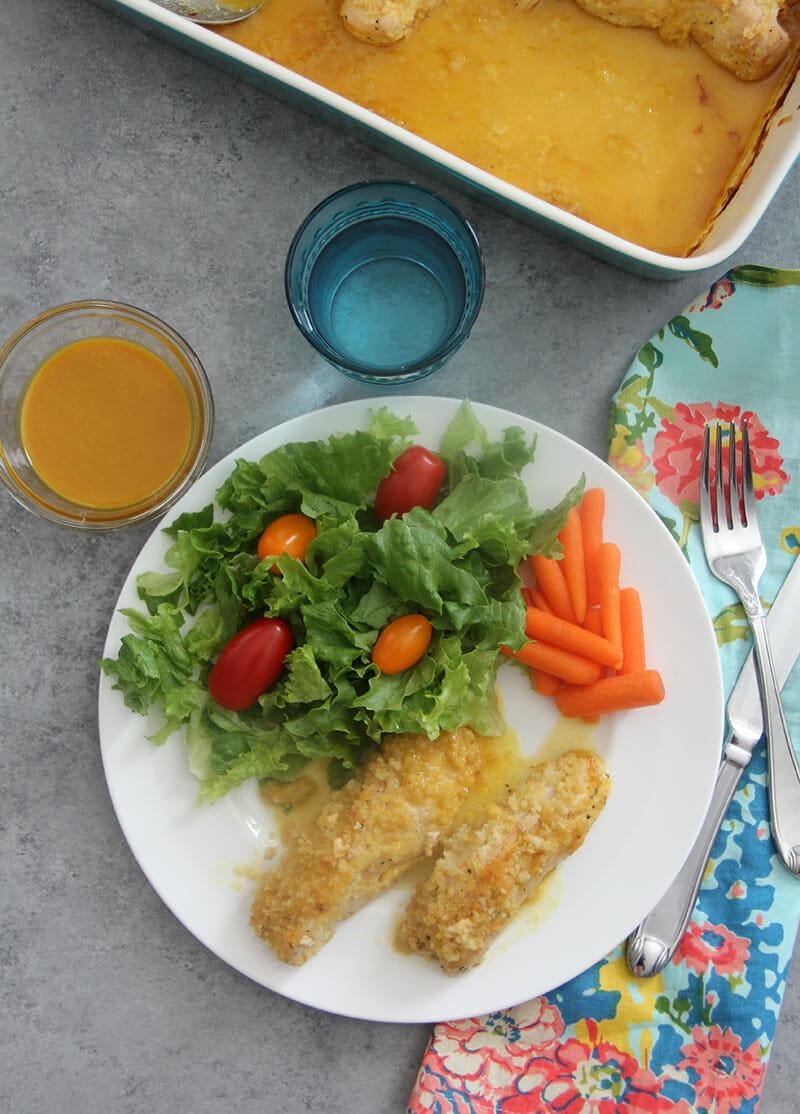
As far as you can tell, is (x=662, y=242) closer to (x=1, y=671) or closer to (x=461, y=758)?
(x=461, y=758)

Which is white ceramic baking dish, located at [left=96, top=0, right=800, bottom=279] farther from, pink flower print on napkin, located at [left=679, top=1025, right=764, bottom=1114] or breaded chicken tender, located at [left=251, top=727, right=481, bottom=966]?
pink flower print on napkin, located at [left=679, top=1025, right=764, bottom=1114]

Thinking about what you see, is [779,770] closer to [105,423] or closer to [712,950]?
[712,950]

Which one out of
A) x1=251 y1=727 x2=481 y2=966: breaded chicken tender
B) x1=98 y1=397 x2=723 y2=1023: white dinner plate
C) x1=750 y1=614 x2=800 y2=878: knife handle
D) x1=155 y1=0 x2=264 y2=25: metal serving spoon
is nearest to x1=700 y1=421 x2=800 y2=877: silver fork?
x1=750 y1=614 x2=800 y2=878: knife handle

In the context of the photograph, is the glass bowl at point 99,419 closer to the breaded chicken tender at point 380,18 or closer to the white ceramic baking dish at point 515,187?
the white ceramic baking dish at point 515,187

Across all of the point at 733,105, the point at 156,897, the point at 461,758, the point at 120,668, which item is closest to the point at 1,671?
the point at 120,668

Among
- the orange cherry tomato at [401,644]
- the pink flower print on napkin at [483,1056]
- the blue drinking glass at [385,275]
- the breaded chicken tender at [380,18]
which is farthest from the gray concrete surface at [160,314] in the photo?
the orange cherry tomato at [401,644]

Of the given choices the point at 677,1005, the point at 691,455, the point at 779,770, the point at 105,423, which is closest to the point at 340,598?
the point at 105,423
